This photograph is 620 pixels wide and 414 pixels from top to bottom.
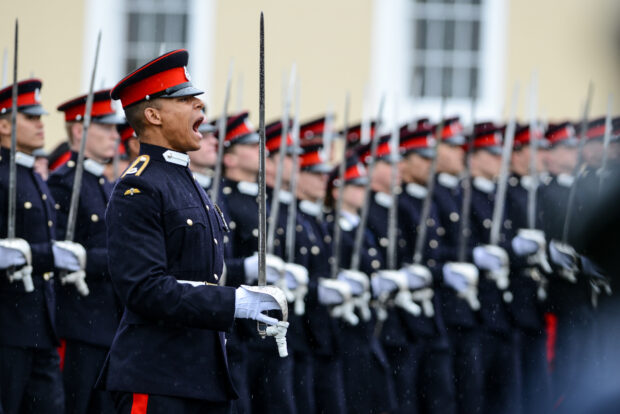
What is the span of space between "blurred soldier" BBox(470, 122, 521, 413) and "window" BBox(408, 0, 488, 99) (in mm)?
4958

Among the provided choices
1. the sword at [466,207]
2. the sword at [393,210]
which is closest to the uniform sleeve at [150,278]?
the sword at [393,210]

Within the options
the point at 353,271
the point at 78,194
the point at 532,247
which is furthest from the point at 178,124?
the point at 532,247

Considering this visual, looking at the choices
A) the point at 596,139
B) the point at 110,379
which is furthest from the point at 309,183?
the point at 110,379

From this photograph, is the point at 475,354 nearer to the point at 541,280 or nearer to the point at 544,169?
the point at 541,280

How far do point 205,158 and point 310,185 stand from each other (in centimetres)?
112

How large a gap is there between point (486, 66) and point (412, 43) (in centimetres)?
89

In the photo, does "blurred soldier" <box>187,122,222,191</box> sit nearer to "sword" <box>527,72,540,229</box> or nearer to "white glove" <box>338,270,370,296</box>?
"white glove" <box>338,270,370,296</box>

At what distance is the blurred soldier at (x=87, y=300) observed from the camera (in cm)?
545

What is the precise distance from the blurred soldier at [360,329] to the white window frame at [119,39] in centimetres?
502

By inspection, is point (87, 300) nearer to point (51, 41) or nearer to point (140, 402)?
point (140, 402)

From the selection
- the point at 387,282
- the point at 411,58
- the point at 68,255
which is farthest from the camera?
the point at 411,58

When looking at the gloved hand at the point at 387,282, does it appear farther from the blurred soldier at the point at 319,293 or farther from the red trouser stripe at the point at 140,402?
the red trouser stripe at the point at 140,402

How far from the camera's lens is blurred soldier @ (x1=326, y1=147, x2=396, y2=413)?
6941 millimetres

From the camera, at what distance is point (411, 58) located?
42.3 ft
